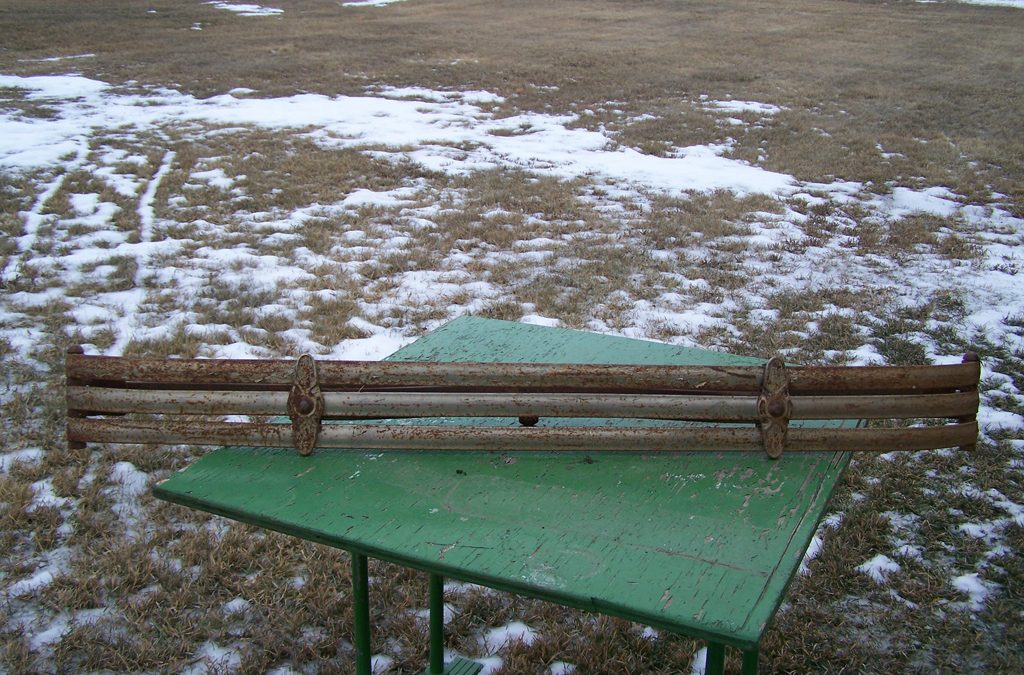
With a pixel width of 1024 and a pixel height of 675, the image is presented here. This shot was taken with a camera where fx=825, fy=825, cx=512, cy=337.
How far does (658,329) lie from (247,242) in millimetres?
3371

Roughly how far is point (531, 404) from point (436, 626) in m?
1.04

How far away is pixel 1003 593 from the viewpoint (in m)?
2.82

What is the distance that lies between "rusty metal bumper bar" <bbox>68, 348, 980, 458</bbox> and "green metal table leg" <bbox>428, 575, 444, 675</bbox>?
2.56ft

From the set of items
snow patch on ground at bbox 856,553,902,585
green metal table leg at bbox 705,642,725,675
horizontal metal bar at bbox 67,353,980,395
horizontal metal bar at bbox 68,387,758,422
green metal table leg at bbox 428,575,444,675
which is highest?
horizontal metal bar at bbox 67,353,980,395

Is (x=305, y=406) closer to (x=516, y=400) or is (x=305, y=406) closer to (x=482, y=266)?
(x=516, y=400)

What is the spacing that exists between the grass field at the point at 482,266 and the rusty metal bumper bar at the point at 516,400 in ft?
3.68

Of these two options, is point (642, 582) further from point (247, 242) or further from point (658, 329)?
point (247, 242)

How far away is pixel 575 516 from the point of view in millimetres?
1567

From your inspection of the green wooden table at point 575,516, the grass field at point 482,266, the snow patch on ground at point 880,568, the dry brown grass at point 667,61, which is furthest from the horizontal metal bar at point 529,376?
the dry brown grass at point 667,61

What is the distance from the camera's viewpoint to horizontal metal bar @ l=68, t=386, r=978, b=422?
1688 mm

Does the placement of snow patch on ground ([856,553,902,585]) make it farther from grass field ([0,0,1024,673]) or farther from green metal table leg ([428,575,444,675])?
green metal table leg ([428,575,444,675])

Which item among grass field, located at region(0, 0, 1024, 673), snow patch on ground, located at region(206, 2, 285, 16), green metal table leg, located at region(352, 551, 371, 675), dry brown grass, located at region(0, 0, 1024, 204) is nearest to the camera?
green metal table leg, located at region(352, 551, 371, 675)

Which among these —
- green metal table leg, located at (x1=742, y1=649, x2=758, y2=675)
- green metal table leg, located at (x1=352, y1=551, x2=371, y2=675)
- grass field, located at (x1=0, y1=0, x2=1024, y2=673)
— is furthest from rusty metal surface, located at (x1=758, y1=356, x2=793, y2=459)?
grass field, located at (x1=0, y1=0, x2=1024, y2=673)

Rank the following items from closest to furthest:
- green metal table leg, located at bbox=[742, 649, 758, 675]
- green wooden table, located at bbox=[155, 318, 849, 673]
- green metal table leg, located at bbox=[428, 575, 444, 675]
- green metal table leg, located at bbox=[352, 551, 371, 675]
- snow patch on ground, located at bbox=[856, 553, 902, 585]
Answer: green wooden table, located at bbox=[155, 318, 849, 673], green metal table leg, located at bbox=[742, 649, 758, 675], green metal table leg, located at bbox=[352, 551, 371, 675], green metal table leg, located at bbox=[428, 575, 444, 675], snow patch on ground, located at bbox=[856, 553, 902, 585]
